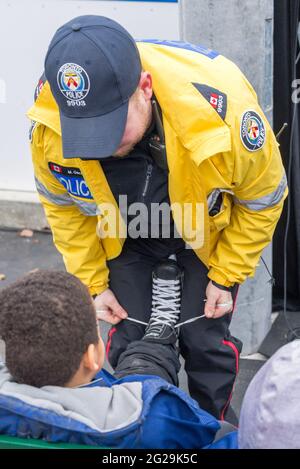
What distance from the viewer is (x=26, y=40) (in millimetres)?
5219

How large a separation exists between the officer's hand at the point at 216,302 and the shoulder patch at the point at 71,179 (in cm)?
57

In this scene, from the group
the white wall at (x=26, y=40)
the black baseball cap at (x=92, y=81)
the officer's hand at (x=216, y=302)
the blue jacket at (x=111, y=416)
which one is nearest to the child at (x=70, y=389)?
the blue jacket at (x=111, y=416)

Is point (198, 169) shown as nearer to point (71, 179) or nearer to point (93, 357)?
point (71, 179)

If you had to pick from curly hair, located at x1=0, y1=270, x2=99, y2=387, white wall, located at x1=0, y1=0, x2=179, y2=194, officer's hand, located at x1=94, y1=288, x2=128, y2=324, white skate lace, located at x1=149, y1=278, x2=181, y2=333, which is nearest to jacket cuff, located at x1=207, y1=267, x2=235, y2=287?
white skate lace, located at x1=149, y1=278, x2=181, y2=333

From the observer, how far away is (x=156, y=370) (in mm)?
2498

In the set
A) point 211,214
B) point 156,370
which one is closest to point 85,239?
point 211,214

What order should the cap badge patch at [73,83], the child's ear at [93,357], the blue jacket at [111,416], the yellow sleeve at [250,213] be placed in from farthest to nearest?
the yellow sleeve at [250,213] < the cap badge patch at [73,83] < the child's ear at [93,357] < the blue jacket at [111,416]

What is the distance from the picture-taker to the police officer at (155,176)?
246 cm

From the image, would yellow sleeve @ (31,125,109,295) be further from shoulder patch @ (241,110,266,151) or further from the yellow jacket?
shoulder patch @ (241,110,266,151)

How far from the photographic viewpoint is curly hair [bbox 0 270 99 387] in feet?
6.52

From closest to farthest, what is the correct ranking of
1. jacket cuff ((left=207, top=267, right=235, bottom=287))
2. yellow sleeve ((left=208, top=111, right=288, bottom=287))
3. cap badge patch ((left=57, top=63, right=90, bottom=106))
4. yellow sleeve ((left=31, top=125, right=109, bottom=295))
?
1. cap badge patch ((left=57, top=63, right=90, bottom=106))
2. yellow sleeve ((left=208, top=111, right=288, bottom=287))
3. jacket cuff ((left=207, top=267, right=235, bottom=287))
4. yellow sleeve ((left=31, top=125, right=109, bottom=295))

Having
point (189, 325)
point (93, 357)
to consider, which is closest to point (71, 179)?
point (189, 325)

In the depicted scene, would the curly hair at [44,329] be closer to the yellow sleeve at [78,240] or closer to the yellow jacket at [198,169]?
the yellow jacket at [198,169]

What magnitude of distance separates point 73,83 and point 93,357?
84cm
